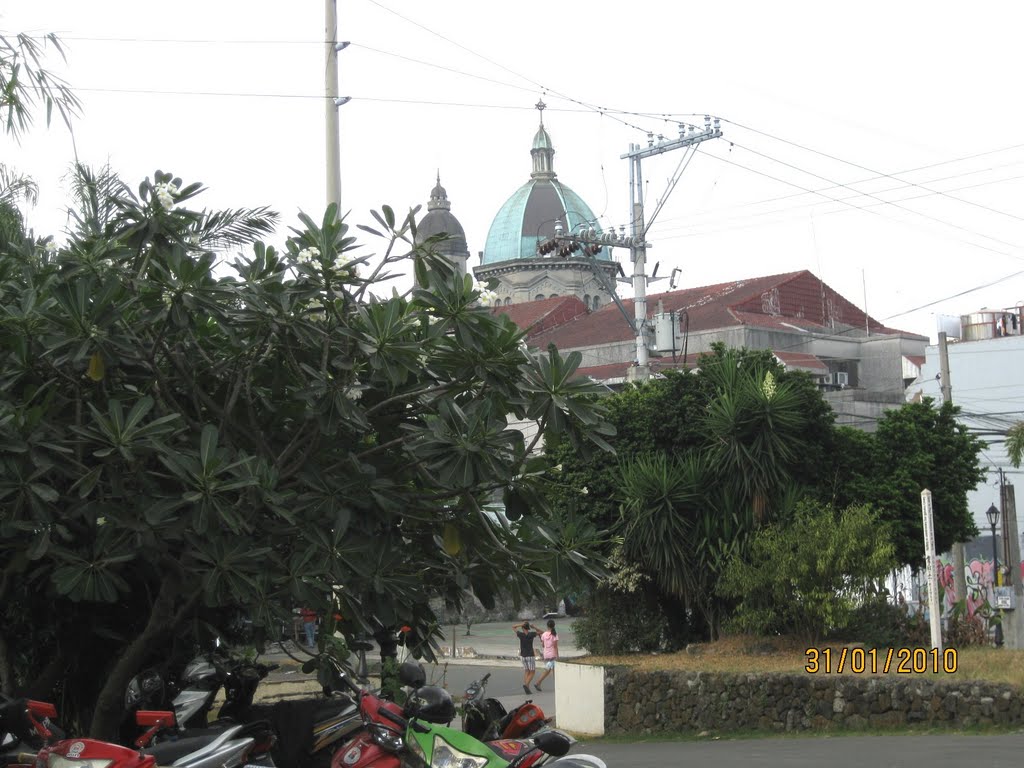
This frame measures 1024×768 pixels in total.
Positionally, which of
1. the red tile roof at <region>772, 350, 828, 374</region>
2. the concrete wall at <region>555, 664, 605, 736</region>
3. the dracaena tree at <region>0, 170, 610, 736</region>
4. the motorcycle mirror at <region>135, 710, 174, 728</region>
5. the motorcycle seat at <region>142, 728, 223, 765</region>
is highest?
the red tile roof at <region>772, 350, 828, 374</region>

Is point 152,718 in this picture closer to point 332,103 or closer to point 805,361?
point 332,103

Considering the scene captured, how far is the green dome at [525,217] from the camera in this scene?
309 ft

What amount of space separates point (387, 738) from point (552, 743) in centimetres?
97

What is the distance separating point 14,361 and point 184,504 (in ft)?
5.24

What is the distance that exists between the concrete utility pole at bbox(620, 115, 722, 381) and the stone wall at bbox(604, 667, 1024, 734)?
13055 mm

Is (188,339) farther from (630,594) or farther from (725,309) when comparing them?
(725,309)

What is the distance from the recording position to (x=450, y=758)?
24.1ft

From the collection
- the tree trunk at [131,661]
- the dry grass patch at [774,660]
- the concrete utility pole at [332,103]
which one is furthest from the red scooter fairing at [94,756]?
the dry grass patch at [774,660]

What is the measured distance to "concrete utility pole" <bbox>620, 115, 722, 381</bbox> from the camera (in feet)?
98.0

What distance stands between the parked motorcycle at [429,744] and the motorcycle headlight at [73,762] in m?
1.54

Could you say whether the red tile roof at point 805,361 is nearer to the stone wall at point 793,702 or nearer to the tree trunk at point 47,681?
the stone wall at point 793,702

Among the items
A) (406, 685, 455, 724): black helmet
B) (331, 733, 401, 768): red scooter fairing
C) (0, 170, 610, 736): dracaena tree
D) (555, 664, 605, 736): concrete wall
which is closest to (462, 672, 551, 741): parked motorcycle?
(0, 170, 610, 736): dracaena tree

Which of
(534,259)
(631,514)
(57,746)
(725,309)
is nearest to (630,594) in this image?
(631,514)
